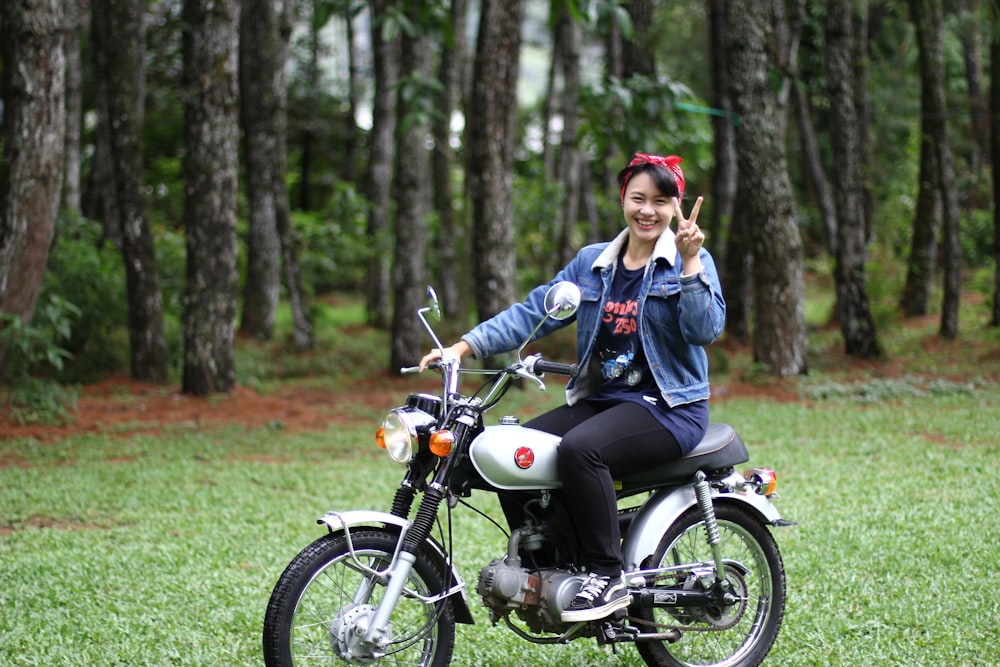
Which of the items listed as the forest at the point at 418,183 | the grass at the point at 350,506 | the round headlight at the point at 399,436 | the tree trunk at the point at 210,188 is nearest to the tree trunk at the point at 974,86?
the forest at the point at 418,183

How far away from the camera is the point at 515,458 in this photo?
3666mm

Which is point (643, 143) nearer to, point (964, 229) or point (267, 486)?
point (267, 486)

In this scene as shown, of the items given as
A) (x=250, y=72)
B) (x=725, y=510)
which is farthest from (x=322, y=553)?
(x=250, y=72)

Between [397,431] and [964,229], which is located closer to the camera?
[397,431]

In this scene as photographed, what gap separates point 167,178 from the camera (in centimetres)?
2533

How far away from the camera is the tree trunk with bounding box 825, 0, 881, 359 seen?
13.3 metres

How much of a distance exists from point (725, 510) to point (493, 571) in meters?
1.02

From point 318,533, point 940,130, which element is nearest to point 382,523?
point 318,533

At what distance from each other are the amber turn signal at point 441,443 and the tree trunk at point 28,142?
6.75 meters

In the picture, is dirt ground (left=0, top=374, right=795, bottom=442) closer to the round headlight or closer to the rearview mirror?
the round headlight

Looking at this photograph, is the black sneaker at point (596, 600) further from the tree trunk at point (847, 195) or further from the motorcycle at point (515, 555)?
the tree trunk at point (847, 195)

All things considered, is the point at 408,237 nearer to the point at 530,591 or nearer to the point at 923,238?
the point at 923,238

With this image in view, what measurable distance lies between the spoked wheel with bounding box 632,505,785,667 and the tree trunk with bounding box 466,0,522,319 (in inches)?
307

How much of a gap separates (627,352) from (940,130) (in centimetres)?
1198
